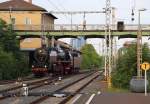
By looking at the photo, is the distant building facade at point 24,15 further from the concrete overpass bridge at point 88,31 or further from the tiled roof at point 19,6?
the concrete overpass bridge at point 88,31

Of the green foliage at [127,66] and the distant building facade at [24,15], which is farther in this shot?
the distant building facade at [24,15]

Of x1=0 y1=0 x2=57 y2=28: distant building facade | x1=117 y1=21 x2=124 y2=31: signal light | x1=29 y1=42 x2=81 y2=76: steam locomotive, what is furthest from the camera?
x1=0 y1=0 x2=57 y2=28: distant building facade

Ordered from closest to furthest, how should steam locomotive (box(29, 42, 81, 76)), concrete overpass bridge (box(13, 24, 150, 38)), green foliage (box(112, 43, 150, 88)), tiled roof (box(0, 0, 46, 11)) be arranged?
green foliage (box(112, 43, 150, 88))
steam locomotive (box(29, 42, 81, 76))
concrete overpass bridge (box(13, 24, 150, 38))
tiled roof (box(0, 0, 46, 11))

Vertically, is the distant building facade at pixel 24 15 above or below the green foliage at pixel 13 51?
above

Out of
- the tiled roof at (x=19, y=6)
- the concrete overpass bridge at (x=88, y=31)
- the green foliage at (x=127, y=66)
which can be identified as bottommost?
the green foliage at (x=127, y=66)

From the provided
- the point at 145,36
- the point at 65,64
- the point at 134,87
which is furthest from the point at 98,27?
the point at 134,87

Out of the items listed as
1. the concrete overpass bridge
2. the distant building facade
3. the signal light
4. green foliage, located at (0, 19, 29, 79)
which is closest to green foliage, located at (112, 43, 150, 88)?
green foliage, located at (0, 19, 29, 79)

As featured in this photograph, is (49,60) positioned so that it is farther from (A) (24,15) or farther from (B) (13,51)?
(A) (24,15)

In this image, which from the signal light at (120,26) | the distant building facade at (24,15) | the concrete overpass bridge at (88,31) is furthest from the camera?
the distant building facade at (24,15)

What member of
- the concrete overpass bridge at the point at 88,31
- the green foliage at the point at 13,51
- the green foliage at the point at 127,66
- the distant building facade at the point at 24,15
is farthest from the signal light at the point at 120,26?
the green foliage at the point at 127,66

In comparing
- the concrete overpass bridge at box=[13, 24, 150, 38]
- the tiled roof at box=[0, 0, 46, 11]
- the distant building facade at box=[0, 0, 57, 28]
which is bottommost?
the concrete overpass bridge at box=[13, 24, 150, 38]

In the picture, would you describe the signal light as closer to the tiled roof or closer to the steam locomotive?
the steam locomotive

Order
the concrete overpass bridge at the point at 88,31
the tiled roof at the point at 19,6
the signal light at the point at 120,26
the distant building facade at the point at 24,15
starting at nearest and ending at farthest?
the signal light at the point at 120,26 < the concrete overpass bridge at the point at 88,31 < the distant building facade at the point at 24,15 < the tiled roof at the point at 19,6

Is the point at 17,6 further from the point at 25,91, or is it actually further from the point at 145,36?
the point at 25,91
